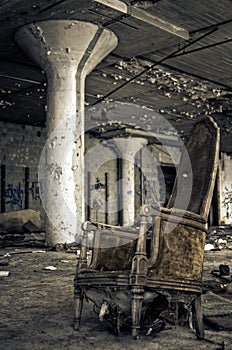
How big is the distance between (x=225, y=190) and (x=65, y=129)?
49.0ft

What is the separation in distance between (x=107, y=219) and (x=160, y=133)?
4048 millimetres

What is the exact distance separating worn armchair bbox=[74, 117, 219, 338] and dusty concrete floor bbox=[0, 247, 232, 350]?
0.11 meters

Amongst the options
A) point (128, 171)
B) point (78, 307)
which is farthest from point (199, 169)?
point (128, 171)

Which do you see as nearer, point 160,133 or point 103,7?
point 103,7

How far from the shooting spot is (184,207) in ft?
10.3

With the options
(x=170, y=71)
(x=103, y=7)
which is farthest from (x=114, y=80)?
(x=103, y=7)

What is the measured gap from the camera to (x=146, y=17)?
7.55 m

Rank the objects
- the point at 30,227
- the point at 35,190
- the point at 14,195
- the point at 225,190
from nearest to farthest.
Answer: the point at 30,227
the point at 14,195
the point at 35,190
the point at 225,190

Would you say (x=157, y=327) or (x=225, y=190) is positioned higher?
(x=225, y=190)

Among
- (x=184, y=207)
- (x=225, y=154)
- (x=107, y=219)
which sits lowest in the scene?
(x=107, y=219)

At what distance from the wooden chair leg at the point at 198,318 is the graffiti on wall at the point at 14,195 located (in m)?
12.7

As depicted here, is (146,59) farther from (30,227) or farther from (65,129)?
(30,227)

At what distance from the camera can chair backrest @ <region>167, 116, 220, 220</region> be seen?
A: 2916 mm

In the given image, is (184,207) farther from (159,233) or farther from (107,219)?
(107,219)
